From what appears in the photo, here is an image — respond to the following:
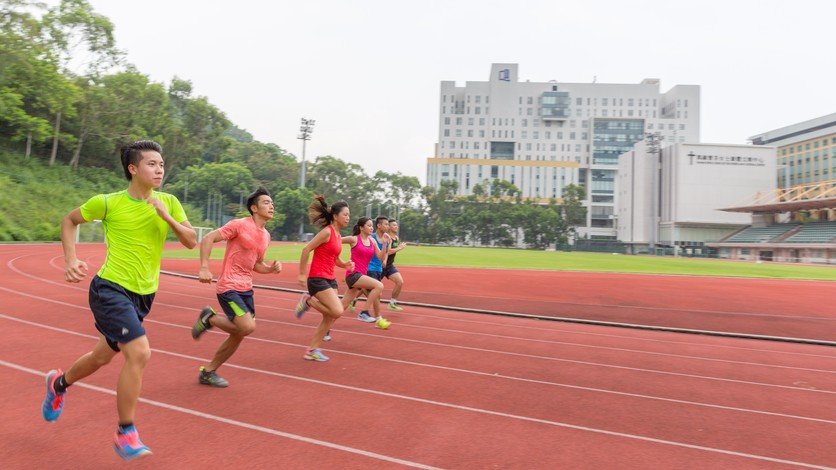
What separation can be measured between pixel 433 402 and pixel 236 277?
2.23m

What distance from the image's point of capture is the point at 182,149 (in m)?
51.3

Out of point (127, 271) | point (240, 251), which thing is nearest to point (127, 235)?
point (127, 271)

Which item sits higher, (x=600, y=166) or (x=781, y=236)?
(x=600, y=166)

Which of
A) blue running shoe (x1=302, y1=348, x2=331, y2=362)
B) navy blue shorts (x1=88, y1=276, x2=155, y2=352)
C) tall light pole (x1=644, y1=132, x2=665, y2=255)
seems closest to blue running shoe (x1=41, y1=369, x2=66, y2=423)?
navy blue shorts (x1=88, y1=276, x2=155, y2=352)

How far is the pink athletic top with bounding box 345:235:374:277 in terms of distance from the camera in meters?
7.78

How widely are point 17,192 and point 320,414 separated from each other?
120 ft

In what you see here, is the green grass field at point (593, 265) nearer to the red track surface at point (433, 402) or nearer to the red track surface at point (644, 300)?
the red track surface at point (644, 300)

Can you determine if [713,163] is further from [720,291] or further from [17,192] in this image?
[17,192]

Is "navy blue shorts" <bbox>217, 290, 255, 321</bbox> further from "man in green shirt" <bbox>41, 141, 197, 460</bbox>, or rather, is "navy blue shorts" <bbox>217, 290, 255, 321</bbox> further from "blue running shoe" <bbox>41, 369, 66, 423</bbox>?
"blue running shoe" <bbox>41, 369, 66, 423</bbox>

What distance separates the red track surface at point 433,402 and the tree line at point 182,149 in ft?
95.9

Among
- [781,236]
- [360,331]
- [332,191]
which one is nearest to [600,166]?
[781,236]

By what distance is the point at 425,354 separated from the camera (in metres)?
6.32

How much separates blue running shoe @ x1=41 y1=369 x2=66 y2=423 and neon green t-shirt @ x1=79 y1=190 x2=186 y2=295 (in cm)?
88

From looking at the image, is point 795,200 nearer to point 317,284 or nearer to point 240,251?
point 317,284
